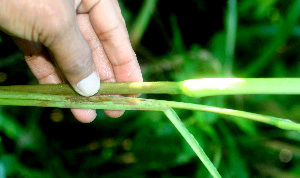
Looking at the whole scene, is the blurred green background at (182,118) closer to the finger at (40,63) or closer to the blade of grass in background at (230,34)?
the blade of grass in background at (230,34)

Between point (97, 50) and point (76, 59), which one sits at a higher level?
point (97, 50)

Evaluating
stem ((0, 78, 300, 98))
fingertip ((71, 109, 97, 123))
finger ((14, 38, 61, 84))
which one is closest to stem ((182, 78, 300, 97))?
stem ((0, 78, 300, 98))

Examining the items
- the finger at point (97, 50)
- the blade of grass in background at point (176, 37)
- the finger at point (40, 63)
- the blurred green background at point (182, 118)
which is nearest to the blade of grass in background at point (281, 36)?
the blurred green background at point (182, 118)

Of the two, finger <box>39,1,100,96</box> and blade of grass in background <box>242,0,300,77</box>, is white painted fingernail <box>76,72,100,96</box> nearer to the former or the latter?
finger <box>39,1,100,96</box>

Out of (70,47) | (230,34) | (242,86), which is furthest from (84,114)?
(230,34)

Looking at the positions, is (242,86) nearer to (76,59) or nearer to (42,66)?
(76,59)

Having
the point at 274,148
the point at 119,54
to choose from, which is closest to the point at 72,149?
the point at 119,54

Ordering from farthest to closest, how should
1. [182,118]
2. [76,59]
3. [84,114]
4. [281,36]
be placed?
[281,36] → [182,118] → [84,114] → [76,59]
